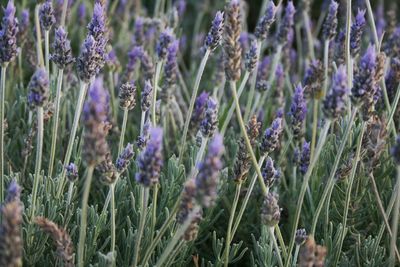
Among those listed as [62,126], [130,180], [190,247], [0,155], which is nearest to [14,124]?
[62,126]

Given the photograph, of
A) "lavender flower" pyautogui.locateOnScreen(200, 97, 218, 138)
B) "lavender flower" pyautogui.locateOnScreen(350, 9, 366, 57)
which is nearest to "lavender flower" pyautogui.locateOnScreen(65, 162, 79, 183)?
"lavender flower" pyautogui.locateOnScreen(200, 97, 218, 138)

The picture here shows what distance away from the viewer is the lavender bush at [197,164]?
143 centimetres

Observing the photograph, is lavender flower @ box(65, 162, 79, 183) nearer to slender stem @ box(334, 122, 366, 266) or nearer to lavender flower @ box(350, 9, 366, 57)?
slender stem @ box(334, 122, 366, 266)

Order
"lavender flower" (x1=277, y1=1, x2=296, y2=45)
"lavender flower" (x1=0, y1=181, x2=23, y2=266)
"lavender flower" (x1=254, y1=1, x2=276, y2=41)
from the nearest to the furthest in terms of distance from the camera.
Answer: "lavender flower" (x1=0, y1=181, x2=23, y2=266)
"lavender flower" (x1=254, y1=1, x2=276, y2=41)
"lavender flower" (x1=277, y1=1, x2=296, y2=45)

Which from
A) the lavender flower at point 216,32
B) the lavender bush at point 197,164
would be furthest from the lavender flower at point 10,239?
the lavender flower at point 216,32

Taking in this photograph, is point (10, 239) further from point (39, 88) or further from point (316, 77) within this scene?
point (316, 77)

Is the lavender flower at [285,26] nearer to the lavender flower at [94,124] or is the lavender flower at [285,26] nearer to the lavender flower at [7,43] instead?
the lavender flower at [7,43]

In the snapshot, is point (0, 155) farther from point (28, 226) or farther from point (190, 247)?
point (190, 247)

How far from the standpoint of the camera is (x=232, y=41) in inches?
59.5

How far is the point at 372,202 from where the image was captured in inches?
83.2

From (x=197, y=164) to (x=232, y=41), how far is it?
0.39m

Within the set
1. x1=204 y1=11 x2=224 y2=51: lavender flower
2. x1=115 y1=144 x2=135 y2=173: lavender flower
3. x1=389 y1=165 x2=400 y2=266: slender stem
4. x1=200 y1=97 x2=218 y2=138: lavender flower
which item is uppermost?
x1=204 y1=11 x2=224 y2=51: lavender flower

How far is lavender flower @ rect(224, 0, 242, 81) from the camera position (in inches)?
59.3

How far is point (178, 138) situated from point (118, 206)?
0.57 meters
